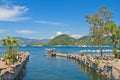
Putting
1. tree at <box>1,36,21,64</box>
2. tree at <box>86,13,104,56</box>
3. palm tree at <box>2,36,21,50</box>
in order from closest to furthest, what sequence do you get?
palm tree at <box>2,36,21,50</box>
tree at <box>1,36,21,64</box>
tree at <box>86,13,104,56</box>

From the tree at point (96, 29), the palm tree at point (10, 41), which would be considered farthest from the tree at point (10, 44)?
the tree at point (96, 29)

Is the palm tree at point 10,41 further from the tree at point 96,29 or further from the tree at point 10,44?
the tree at point 96,29

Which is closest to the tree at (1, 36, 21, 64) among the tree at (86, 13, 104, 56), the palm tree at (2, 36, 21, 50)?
the palm tree at (2, 36, 21, 50)

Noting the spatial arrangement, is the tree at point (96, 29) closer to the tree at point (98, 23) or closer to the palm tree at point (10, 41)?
the tree at point (98, 23)

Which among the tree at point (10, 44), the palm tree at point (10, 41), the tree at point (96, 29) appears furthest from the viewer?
the tree at point (96, 29)

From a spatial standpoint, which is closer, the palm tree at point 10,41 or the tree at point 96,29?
the palm tree at point 10,41

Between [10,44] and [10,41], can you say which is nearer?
[10,41]

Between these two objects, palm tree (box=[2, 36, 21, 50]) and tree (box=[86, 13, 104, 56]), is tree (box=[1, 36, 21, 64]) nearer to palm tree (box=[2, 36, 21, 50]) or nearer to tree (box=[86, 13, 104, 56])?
palm tree (box=[2, 36, 21, 50])

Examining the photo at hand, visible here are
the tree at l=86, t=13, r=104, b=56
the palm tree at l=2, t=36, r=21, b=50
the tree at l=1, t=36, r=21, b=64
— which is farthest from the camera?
the tree at l=86, t=13, r=104, b=56

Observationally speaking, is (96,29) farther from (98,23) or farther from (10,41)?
(10,41)

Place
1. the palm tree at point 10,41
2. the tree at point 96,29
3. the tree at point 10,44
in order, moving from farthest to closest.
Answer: the tree at point 96,29
the tree at point 10,44
the palm tree at point 10,41

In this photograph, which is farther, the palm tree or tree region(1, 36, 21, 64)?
tree region(1, 36, 21, 64)

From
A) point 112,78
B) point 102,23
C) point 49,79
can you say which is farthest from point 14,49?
point 112,78

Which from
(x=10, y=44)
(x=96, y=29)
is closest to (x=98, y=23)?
(x=96, y=29)
